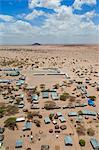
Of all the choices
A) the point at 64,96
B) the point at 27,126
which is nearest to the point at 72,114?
the point at 27,126

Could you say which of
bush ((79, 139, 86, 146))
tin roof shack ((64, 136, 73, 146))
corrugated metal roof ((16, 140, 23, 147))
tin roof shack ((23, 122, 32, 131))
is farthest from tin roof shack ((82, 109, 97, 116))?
corrugated metal roof ((16, 140, 23, 147))

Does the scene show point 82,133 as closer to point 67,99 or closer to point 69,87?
point 67,99

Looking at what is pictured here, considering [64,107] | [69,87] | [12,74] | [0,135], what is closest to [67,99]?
[64,107]

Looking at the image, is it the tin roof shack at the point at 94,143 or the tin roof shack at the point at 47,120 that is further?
the tin roof shack at the point at 47,120

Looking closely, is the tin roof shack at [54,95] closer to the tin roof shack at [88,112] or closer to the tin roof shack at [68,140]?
the tin roof shack at [88,112]

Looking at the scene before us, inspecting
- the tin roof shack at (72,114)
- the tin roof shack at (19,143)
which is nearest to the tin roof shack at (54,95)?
the tin roof shack at (72,114)

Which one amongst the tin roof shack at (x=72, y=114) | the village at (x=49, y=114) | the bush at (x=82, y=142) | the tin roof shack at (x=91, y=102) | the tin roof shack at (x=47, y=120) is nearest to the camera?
the bush at (x=82, y=142)

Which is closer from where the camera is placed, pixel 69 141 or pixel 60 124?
pixel 69 141

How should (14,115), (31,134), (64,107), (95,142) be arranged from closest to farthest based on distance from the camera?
1. (95,142)
2. (31,134)
3. (14,115)
4. (64,107)
